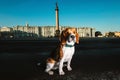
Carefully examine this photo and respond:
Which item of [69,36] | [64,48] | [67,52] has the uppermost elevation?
[69,36]

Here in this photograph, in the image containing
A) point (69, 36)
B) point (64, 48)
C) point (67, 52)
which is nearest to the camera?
point (69, 36)

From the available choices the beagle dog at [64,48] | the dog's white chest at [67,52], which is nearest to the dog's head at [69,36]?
the beagle dog at [64,48]

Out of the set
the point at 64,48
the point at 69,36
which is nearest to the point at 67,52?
the point at 64,48

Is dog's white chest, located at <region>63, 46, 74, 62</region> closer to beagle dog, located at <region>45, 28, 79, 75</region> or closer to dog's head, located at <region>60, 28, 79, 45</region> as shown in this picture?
beagle dog, located at <region>45, 28, 79, 75</region>

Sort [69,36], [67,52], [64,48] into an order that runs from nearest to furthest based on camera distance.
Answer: [69,36] → [64,48] → [67,52]

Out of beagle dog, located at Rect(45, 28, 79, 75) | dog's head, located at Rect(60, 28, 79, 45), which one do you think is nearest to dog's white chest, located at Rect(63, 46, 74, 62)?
beagle dog, located at Rect(45, 28, 79, 75)

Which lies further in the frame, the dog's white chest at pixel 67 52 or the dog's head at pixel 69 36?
the dog's white chest at pixel 67 52

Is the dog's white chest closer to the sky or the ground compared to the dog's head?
closer to the ground

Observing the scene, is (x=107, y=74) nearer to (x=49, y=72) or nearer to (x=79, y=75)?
(x=79, y=75)

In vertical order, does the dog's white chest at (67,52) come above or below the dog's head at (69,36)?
below

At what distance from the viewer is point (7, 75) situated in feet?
29.1

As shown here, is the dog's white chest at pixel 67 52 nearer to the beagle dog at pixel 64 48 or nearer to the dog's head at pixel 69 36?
the beagle dog at pixel 64 48

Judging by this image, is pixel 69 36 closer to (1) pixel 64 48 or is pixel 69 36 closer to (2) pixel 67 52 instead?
(1) pixel 64 48

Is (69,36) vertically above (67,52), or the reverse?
(69,36)
